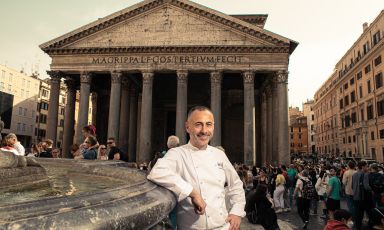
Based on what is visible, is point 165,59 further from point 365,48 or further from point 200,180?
point 365,48

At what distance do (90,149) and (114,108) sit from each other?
14.7 m

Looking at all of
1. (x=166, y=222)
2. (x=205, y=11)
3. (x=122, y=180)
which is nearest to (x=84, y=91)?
(x=205, y=11)

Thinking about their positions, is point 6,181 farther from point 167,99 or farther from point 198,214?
point 167,99

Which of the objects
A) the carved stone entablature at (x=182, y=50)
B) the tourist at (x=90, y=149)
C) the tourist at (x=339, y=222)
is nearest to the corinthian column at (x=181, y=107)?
the carved stone entablature at (x=182, y=50)

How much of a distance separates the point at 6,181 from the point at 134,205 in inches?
55.8

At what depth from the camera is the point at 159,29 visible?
73.0ft

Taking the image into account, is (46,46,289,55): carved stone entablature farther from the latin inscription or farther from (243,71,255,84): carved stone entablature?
(243,71,255,84): carved stone entablature

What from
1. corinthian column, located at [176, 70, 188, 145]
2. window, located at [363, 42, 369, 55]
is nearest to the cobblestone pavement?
corinthian column, located at [176, 70, 188, 145]

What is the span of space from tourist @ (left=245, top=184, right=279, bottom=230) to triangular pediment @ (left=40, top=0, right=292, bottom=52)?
16109 millimetres

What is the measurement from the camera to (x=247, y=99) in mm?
20984

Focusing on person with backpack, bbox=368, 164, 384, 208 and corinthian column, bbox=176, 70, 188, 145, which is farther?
corinthian column, bbox=176, 70, 188, 145

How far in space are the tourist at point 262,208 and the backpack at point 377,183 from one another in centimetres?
322

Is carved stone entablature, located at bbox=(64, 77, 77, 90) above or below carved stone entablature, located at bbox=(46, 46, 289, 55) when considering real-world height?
below

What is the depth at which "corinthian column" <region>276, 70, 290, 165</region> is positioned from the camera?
2028 cm
